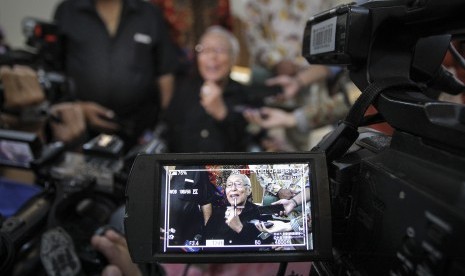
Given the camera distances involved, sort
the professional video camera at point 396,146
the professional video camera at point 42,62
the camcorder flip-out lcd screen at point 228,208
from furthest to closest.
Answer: the professional video camera at point 42,62 < the camcorder flip-out lcd screen at point 228,208 < the professional video camera at point 396,146

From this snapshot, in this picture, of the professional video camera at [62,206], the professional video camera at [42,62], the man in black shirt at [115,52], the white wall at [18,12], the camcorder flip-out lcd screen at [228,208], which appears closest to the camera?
the camcorder flip-out lcd screen at [228,208]

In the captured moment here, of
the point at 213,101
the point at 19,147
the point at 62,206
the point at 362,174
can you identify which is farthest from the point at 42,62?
the point at 362,174

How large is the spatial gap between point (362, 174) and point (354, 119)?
0.25ft

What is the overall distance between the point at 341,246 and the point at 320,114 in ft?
3.68

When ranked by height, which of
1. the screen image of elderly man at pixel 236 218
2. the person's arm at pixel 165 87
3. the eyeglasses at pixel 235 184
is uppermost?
the eyeglasses at pixel 235 184

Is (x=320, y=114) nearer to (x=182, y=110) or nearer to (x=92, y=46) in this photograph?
(x=182, y=110)

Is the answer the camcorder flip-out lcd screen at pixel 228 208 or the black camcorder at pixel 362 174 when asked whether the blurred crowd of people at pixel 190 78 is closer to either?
the black camcorder at pixel 362 174

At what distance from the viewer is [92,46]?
6.03ft

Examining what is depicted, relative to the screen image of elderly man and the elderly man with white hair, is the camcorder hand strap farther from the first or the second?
the elderly man with white hair

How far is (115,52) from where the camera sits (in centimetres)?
186

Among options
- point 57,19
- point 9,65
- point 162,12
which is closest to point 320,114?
point 162,12

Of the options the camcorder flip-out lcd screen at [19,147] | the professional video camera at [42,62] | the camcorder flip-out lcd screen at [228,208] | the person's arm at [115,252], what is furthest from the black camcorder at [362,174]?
the professional video camera at [42,62]

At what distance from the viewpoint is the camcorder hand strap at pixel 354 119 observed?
57 cm

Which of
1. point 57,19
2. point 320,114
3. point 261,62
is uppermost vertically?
point 57,19
